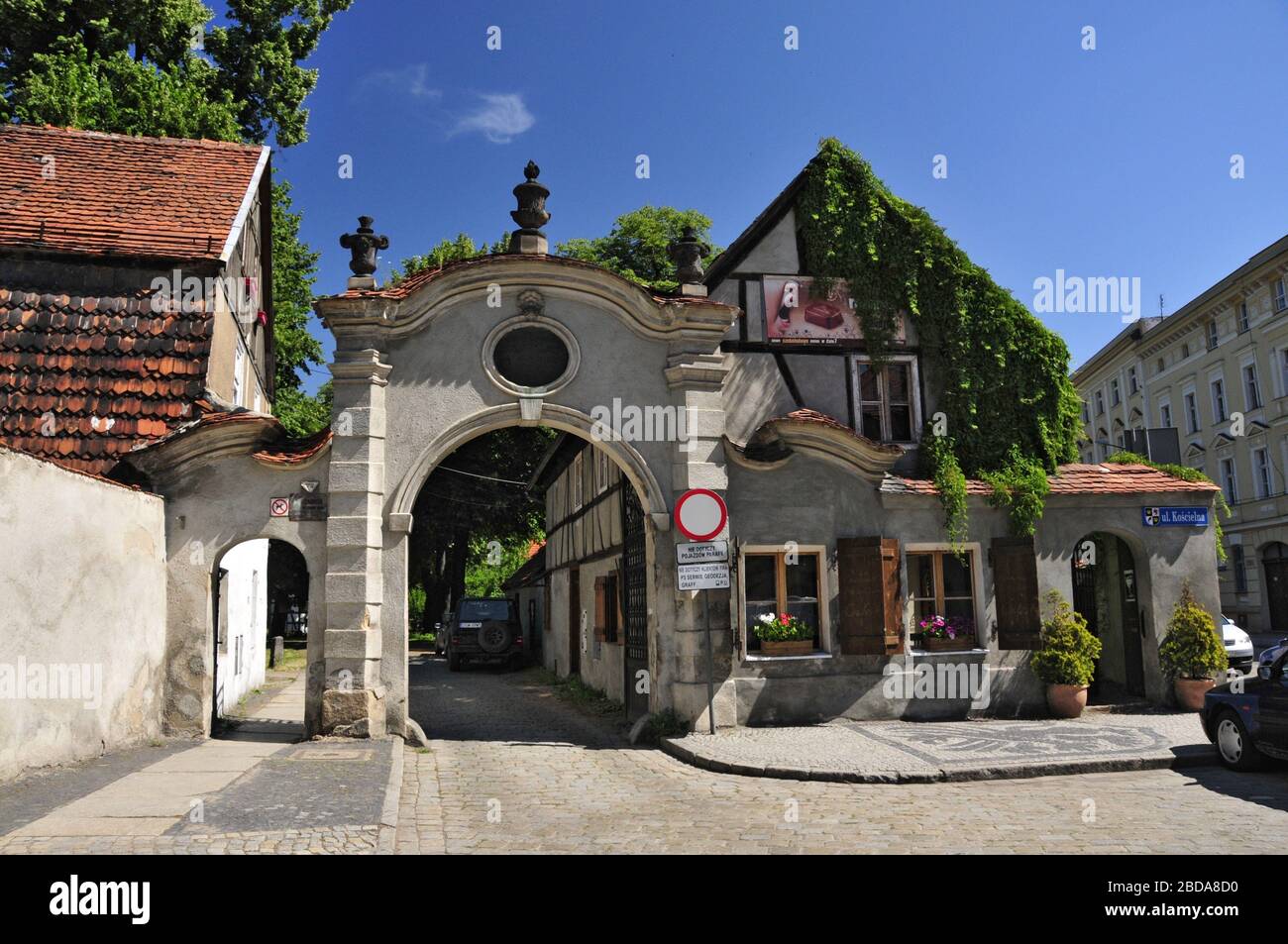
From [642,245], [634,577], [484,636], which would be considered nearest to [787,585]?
[634,577]

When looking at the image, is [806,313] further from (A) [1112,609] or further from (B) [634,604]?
(A) [1112,609]

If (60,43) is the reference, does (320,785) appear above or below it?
below

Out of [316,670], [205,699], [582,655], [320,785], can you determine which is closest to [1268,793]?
[320,785]

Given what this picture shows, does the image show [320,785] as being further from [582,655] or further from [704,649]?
[582,655]

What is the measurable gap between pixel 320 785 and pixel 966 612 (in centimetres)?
927

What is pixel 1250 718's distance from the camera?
941cm

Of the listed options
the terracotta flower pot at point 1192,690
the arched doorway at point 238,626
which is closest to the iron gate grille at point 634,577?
the arched doorway at point 238,626

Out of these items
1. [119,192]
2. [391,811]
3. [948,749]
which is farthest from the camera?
[119,192]

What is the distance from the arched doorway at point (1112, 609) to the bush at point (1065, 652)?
5.30ft

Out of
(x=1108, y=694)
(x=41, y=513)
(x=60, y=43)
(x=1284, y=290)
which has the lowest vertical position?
(x=1108, y=694)

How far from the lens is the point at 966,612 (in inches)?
545

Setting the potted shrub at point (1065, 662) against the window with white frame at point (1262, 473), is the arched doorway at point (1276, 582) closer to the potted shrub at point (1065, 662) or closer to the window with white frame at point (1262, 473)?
the window with white frame at point (1262, 473)

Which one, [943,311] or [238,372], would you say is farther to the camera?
[238,372]

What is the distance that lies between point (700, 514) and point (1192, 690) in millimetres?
7630
